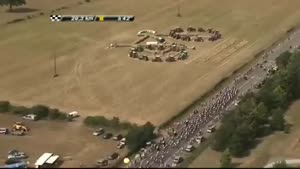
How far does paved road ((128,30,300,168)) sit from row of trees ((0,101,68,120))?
6937mm

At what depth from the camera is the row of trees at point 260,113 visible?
3056cm

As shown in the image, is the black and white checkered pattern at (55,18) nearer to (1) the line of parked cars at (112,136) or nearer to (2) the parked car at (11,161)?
(1) the line of parked cars at (112,136)

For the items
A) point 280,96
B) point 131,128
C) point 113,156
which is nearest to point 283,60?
point 280,96

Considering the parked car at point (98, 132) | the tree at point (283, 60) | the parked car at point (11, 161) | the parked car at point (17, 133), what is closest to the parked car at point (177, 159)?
the parked car at point (98, 132)

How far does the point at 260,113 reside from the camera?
3312 cm

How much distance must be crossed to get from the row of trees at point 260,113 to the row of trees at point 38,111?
999cm

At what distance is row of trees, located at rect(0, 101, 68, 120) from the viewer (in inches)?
1433

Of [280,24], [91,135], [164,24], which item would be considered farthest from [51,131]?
[280,24]

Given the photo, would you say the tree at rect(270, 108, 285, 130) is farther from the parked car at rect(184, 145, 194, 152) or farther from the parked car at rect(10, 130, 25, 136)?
the parked car at rect(10, 130, 25, 136)

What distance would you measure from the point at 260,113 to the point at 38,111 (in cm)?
1307

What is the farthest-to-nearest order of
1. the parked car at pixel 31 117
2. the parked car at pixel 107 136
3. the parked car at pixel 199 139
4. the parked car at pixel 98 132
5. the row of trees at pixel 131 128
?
the parked car at pixel 31 117 → the parked car at pixel 98 132 → the parked car at pixel 107 136 → the parked car at pixel 199 139 → the row of trees at pixel 131 128

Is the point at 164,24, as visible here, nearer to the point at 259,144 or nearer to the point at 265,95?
the point at 265,95

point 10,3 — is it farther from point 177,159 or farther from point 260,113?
point 177,159

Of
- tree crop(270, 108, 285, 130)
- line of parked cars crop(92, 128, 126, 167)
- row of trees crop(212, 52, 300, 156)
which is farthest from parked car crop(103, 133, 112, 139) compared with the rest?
tree crop(270, 108, 285, 130)
